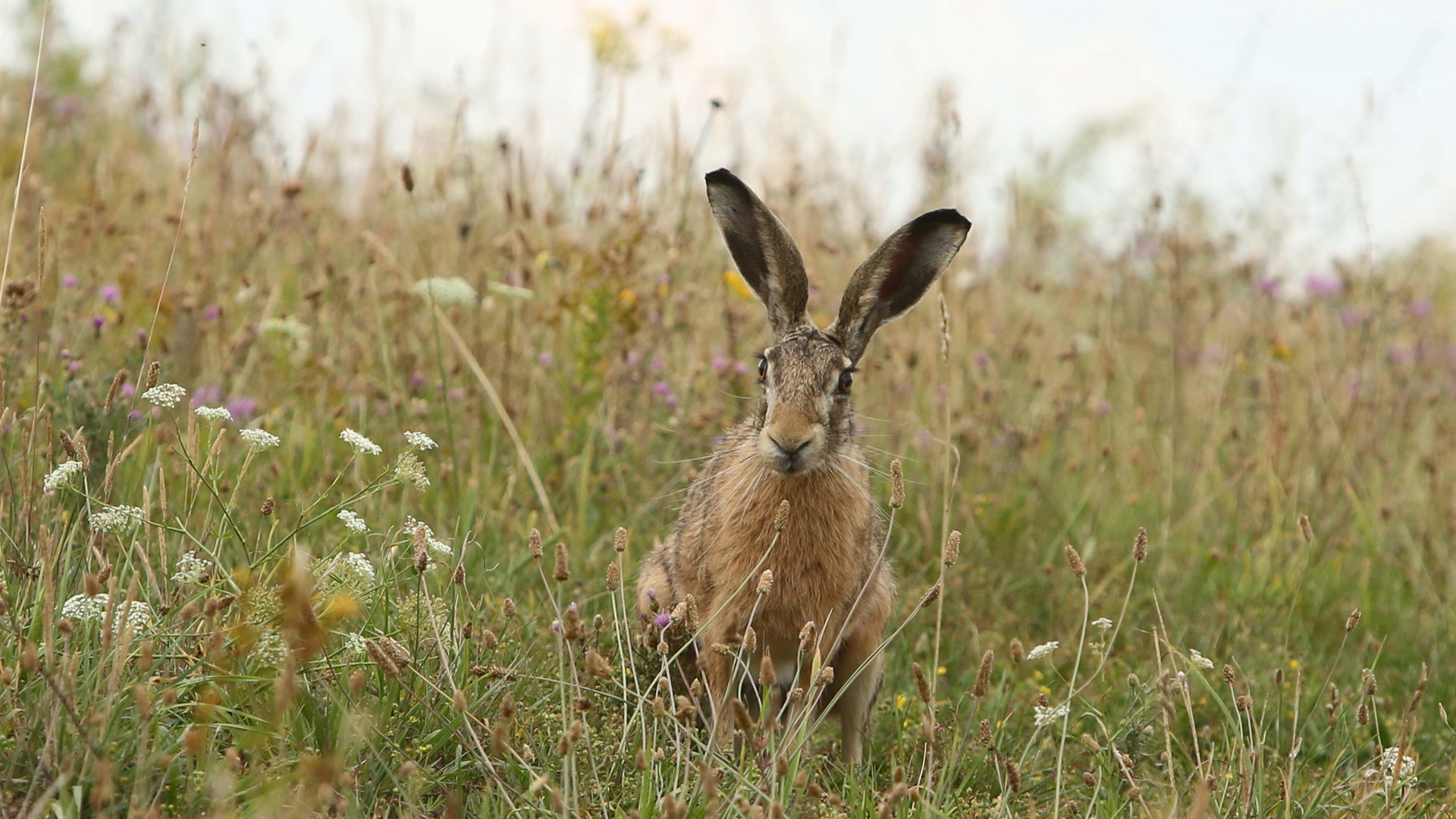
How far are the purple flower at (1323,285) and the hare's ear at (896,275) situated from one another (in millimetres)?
3867

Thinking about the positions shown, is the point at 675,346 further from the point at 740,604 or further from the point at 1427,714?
the point at 1427,714

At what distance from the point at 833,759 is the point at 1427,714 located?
202 centimetres

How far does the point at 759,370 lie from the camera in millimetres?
4031

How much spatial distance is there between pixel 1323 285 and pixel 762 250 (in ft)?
14.3

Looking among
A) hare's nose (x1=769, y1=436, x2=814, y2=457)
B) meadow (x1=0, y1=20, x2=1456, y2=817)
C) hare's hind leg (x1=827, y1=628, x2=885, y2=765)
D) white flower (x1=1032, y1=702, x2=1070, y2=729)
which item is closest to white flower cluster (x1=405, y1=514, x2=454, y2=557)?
meadow (x1=0, y1=20, x2=1456, y2=817)

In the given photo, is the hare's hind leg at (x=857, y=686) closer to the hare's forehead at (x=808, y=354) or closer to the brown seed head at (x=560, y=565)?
the hare's forehead at (x=808, y=354)

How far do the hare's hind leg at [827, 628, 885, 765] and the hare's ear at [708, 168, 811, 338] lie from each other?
102cm

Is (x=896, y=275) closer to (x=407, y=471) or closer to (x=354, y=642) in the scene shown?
(x=407, y=471)

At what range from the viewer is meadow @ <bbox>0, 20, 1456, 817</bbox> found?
264cm

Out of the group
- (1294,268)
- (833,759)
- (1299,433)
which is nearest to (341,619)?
(833,759)

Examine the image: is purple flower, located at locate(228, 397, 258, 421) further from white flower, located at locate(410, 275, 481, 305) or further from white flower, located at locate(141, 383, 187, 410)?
white flower, located at locate(141, 383, 187, 410)

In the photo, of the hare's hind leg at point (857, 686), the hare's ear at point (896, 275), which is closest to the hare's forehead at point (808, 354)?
the hare's ear at point (896, 275)

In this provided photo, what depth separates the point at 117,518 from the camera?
268 centimetres

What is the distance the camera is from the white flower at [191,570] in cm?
266
